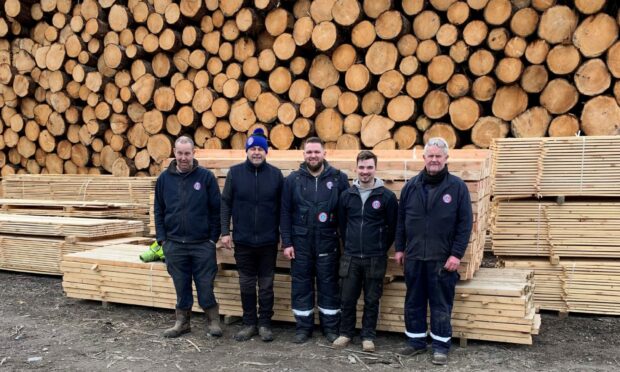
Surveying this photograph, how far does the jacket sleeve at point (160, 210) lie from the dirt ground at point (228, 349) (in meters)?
1.01

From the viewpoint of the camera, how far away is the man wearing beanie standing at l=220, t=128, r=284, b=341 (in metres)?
5.51

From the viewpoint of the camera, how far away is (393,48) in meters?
8.52

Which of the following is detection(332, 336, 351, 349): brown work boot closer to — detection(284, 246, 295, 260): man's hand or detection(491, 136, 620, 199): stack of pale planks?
detection(284, 246, 295, 260): man's hand

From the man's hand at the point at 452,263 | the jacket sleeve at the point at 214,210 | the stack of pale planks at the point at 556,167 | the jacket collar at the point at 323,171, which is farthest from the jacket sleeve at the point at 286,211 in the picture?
the stack of pale planks at the point at 556,167

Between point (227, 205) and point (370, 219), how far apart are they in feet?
4.63

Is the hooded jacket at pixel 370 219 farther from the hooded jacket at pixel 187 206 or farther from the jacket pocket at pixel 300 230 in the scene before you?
the hooded jacket at pixel 187 206

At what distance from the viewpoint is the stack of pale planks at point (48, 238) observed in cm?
817

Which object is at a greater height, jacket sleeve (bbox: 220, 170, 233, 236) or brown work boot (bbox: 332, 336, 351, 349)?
jacket sleeve (bbox: 220, 170, 233, 236)

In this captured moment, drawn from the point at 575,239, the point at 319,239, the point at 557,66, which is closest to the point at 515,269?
the point at 575,239

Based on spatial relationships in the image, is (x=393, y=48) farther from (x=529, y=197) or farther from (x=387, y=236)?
(x=387, y=236)

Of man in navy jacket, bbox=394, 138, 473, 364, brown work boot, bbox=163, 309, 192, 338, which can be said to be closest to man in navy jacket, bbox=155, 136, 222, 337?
brown work boot, bbox=163, 309, 192, 338

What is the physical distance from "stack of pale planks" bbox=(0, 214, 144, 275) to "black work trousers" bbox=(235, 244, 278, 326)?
3.19m

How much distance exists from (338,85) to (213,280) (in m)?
4.41

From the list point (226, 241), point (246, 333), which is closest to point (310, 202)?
point (226, 241)
